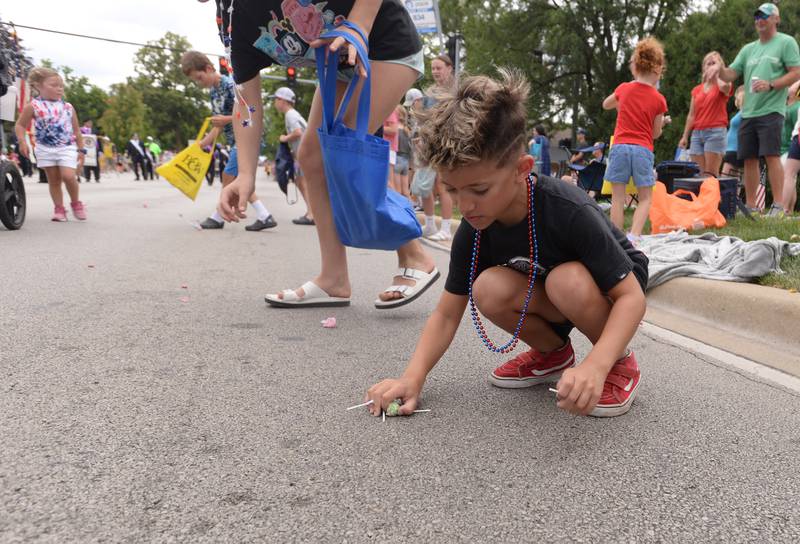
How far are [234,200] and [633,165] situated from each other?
12.4 ft

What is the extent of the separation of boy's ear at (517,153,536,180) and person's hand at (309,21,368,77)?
0.98m

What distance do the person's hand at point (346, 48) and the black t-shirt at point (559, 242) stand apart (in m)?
0.88

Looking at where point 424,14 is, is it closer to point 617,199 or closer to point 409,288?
point 617,199

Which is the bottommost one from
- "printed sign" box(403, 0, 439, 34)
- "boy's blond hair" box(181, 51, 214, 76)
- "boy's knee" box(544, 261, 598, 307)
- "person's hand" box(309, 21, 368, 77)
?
"boy's knee" box(544, 261, 598, 307)

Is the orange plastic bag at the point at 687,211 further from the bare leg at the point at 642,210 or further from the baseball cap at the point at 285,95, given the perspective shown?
the baseball cap at the point at 285,95

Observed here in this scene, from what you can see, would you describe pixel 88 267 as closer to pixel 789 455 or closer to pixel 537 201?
pixel 537 201

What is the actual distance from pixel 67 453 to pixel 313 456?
0.60 metres

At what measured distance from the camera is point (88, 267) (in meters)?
4.18

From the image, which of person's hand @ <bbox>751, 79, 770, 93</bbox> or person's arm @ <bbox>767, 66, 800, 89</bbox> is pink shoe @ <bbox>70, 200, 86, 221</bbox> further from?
person's arm @ <bbox>767, 66, 800, 89</bbox>

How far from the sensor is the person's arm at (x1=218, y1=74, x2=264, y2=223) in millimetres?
2773

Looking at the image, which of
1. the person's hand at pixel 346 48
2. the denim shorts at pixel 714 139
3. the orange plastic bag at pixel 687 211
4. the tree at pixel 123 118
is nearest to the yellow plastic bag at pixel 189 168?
the person's hand at pixel 346 48


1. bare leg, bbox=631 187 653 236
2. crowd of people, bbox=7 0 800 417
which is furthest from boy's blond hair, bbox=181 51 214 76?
bare leg, bbox=631 187 653 236

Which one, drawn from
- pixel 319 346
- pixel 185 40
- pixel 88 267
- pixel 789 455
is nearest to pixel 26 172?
pixel 88 267

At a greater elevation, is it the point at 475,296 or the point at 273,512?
the point at 475,296
